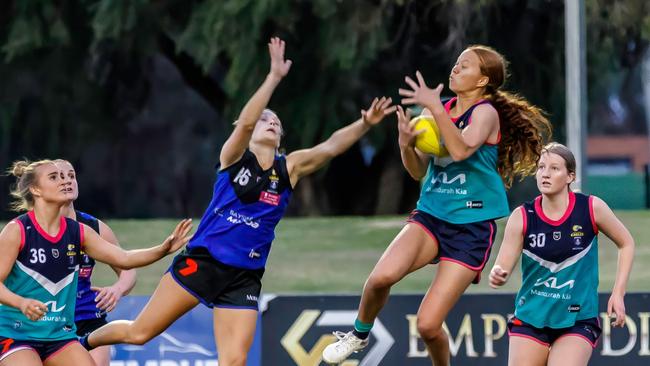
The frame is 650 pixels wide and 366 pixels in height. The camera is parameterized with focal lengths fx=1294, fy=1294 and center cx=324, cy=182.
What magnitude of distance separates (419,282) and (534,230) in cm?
692

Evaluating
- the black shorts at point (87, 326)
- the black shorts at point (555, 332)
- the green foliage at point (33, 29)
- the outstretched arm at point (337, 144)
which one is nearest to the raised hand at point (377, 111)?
the outstretched arm at point (337, 144)

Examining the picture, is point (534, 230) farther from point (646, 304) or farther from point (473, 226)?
point (646, 304)

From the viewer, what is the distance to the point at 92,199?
3145 centimetres

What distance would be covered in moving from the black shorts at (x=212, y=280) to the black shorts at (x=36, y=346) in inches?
32.7

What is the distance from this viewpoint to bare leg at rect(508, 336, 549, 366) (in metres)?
7.45

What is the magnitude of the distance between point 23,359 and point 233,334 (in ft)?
4.14

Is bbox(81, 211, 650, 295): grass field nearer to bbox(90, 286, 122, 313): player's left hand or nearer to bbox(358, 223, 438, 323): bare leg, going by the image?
bbox(90, 286, 122, 313): player's left hand

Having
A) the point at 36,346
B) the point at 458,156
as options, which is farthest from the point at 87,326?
the point at 458,156

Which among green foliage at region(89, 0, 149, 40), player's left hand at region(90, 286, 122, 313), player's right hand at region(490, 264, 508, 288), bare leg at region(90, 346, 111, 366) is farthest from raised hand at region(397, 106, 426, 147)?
green foliage at region(89, 0, 149, 40)

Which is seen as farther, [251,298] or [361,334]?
[361,334]

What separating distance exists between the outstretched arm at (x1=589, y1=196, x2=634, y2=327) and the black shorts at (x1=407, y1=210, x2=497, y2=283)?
2.26ft

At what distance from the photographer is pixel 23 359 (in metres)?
7.25

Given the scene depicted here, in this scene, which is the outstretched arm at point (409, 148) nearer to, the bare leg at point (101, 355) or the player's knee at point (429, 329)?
the player's knee at point (429, 329)

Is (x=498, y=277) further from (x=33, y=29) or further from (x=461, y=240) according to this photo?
(x=33, y=29)
